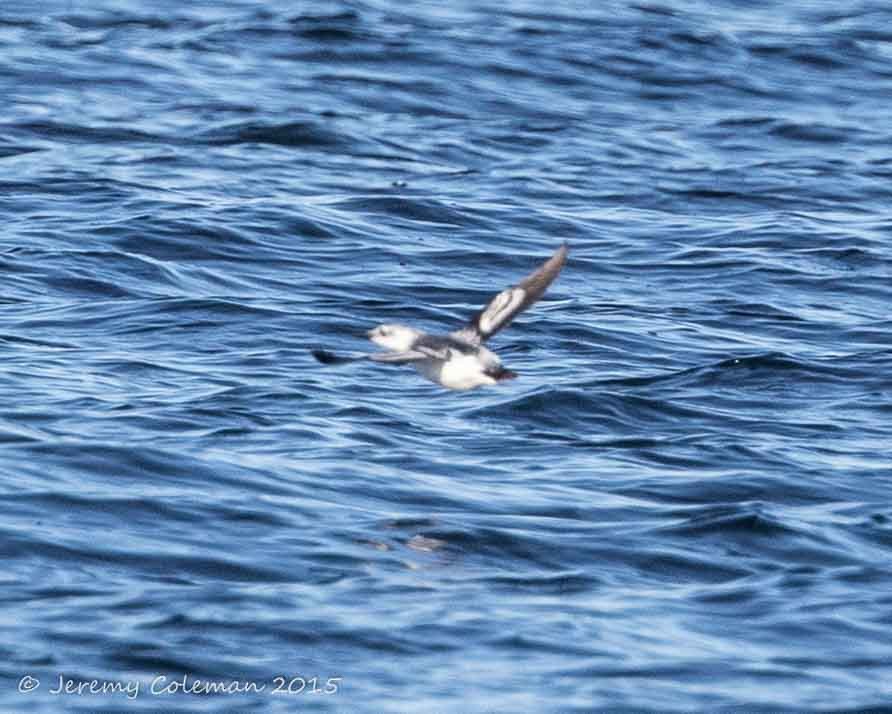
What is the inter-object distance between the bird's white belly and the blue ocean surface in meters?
0.84

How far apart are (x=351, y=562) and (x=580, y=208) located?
28.9ft

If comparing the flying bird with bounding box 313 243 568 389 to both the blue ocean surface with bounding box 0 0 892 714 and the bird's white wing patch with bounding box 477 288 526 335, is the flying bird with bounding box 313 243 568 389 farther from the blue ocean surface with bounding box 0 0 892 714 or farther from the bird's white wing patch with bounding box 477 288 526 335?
the blue ocean surface with bounding box 0 0 892 714

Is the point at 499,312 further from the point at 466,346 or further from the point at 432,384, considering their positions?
the point at 432,384

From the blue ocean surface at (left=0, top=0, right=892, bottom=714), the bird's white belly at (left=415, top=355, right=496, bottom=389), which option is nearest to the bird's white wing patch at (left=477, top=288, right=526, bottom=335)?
the bird's white belly at (left=415, top=355, right=496, bottom=389)

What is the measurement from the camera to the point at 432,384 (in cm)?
1270

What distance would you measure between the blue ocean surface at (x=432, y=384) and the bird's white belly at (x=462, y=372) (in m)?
0.84

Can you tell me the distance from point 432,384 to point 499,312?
2710 millimetres

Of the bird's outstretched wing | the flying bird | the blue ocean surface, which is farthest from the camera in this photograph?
the bird's outstretched wing

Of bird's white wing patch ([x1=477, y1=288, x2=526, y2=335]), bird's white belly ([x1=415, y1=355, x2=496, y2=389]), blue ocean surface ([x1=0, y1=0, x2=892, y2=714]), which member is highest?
bird's white wing patch ([x1=477, y1=288, x2=526, y2=335])

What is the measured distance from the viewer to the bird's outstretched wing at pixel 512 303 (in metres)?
9.96

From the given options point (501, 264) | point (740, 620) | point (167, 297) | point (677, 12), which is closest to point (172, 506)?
point (740, 620)

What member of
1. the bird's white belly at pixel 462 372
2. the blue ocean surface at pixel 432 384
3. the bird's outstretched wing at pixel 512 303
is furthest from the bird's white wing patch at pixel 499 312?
the blue ocean surface at pixel 432 384

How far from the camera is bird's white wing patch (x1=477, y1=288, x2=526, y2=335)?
32.9 ft

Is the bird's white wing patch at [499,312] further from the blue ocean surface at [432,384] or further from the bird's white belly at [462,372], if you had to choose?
the blue ocean surface at [432,384]
